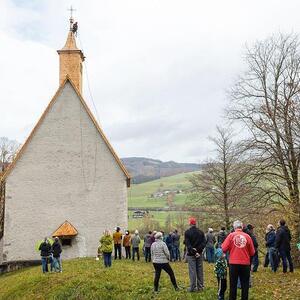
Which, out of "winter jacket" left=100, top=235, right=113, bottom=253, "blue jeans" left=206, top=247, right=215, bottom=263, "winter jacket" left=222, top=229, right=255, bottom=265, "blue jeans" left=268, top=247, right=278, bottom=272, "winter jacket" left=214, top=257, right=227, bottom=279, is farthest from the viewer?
"blue jeans" left=206, top=247, right=215, bottom=263

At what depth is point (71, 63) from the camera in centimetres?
3431

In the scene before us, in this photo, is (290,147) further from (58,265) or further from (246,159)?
(58,265)

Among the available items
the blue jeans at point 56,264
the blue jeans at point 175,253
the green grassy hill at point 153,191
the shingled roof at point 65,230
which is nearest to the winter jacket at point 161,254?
the blue jeans at point 56,264

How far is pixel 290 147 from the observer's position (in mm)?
25922

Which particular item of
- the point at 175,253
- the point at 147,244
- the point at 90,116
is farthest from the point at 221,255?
the point at 90,116

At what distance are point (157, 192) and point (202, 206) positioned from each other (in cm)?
8607

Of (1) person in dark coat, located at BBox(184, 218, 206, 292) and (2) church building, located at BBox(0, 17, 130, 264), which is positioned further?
(2) church building, located at BBox(0, 17, 130, 264)

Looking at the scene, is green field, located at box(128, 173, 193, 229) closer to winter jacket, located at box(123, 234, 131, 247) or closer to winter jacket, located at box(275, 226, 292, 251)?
winter jacket, located at box(123, 234, 131, 247)

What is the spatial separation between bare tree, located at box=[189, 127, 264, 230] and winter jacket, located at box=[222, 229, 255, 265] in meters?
16.2

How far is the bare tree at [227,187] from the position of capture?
28.0 metres

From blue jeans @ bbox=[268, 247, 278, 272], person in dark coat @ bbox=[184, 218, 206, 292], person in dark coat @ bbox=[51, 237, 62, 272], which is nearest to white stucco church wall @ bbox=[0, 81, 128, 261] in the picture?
person in dark coat @ bbox=[51, 237, 62, 272]

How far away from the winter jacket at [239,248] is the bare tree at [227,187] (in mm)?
16241

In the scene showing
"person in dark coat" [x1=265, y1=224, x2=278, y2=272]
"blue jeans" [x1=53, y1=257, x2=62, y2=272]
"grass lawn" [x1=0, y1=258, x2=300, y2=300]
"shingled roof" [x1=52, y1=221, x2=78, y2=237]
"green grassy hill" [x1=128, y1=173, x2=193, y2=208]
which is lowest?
"grass lawn" [x1=0, y1=258, x2=300, y2=300]

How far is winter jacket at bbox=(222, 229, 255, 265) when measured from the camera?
1159 centimetres
